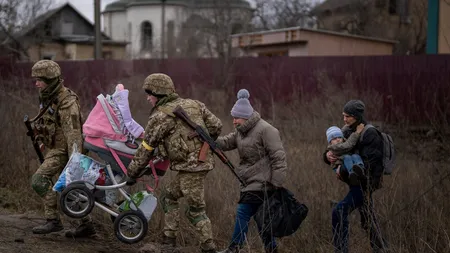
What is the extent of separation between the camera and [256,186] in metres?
5.73

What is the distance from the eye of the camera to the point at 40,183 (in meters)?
6.03

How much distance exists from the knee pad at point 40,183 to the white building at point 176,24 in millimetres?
22037

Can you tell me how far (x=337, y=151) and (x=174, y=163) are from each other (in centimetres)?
152

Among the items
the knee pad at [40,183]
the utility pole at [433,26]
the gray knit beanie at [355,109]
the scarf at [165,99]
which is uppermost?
the utility pole at [433,26]

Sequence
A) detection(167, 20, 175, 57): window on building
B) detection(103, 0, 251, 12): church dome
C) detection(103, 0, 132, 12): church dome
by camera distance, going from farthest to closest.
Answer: detection(103, 0, 132, 12): church dome
detection(103, 0, 251, 12): church dome
detection(167, 20, 175, 57): window on building

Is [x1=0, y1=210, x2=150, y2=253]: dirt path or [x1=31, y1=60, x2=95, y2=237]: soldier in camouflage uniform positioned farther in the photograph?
[x1=31, y1=60, x2=95, y2=237]: soldier in camouflage uniform

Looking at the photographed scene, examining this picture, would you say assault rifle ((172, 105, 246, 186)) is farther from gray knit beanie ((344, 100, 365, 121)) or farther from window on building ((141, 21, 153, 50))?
window on building ((141, 21, 153, 50))

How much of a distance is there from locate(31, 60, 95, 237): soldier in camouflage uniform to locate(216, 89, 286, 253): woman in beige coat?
62.2 inches

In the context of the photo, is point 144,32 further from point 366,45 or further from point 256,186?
point 256,186

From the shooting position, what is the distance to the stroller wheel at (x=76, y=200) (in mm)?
5570

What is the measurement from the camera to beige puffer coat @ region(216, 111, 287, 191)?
18.6 feet

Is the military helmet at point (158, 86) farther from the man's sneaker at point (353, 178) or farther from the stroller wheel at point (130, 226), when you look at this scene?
the man's sneaker at point (353, 178)

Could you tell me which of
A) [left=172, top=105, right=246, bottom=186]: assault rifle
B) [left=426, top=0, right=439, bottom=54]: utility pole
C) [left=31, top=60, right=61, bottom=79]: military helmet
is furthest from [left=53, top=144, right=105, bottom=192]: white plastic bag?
[left=426, top=0, right=439, bottom=54]: utility pole

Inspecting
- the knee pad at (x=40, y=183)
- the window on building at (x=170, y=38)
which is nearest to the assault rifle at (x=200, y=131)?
the knee pad at (x=40, y=183)
